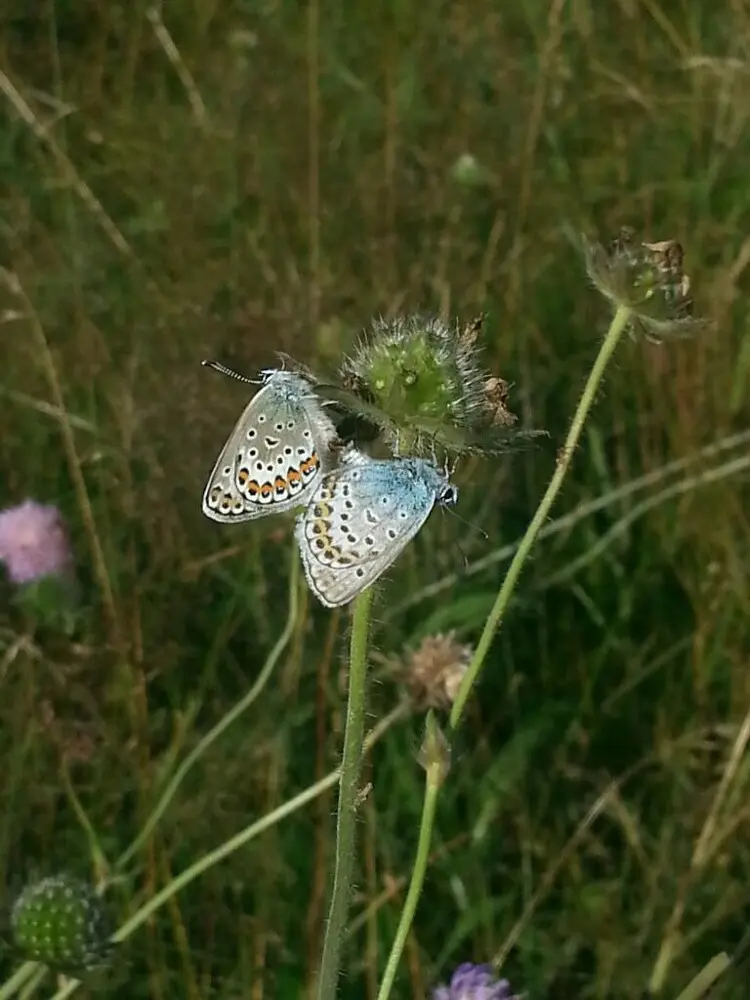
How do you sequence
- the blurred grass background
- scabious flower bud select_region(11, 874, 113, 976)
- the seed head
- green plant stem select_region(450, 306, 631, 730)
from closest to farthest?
green plant stem select_region(450, 306, 631, 730) < scabious flower bud select_region(11, 874, 113, 976) < the seed head < the blurred grass background

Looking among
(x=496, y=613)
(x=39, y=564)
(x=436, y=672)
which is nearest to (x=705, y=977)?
(x=436, y=672)

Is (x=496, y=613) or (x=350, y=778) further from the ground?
(x=496, y=613)

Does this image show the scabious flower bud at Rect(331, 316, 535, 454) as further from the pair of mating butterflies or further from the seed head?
Result: the seed head

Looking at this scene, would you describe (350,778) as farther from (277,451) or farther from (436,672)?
(436,672)

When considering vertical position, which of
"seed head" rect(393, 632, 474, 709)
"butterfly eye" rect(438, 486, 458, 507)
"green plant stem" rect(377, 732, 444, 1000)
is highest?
"butterfly eye" rect(438, 486, 458, 507)

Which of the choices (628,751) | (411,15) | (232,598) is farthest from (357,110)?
(628,751)

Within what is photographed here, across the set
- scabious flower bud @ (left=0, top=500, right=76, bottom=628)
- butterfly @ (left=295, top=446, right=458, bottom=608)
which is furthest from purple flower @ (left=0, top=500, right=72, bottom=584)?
butterfly @ (left=295, top=446, right=458, bottom=608)

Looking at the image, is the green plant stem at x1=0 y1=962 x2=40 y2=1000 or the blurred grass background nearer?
the green plant stem at x1=0 y1=962 x2=40 y2=1000
